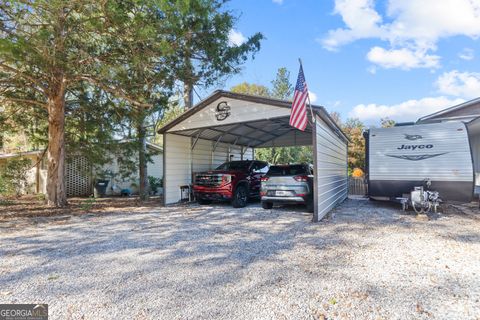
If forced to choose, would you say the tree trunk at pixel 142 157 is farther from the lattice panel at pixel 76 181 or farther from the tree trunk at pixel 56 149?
the lattice panel at pixel 76 181

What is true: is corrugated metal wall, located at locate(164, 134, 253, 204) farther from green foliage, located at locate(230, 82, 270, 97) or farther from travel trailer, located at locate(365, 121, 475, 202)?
green foliage, located at locate(230, 82, 270, 97)

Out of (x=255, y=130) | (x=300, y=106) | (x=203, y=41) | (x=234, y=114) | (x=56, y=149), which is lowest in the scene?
(x=56, y=149)

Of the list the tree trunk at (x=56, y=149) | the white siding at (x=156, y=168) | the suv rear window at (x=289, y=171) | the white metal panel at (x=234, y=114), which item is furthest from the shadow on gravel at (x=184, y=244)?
the white siding at (x=156, y=168)

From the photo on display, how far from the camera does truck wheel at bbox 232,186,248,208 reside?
918 cm

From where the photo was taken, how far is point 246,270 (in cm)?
369

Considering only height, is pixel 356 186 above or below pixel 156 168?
below

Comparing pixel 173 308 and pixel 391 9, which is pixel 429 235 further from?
pixel 391 9

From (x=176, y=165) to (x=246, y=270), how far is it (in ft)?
24.3

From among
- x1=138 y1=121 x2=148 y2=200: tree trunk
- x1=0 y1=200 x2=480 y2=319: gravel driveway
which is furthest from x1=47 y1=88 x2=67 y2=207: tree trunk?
x1=0 y1=200 x2=480 y2=319: gravel driveway

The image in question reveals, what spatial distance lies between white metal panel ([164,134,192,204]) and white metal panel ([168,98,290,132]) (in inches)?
26.8

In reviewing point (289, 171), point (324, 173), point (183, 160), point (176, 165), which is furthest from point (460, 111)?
point (176, 165)

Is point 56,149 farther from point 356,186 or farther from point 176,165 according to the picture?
point 356,186

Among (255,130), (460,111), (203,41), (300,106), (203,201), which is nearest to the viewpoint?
(300,106)

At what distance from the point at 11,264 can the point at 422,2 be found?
11.5 m
